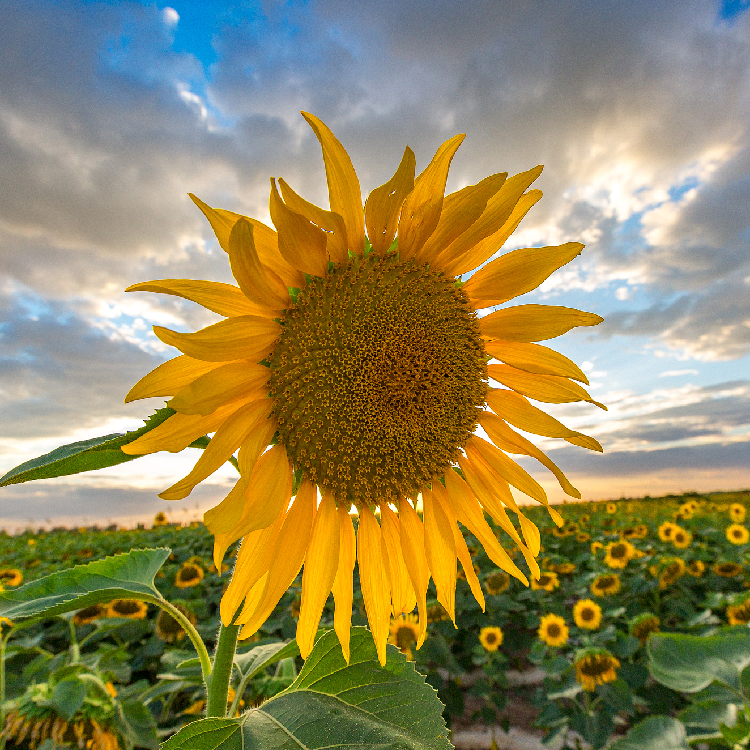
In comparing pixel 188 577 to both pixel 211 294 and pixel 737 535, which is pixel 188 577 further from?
pixel 737 535

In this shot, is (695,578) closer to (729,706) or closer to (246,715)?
(729,706)

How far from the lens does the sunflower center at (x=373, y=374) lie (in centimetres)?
129

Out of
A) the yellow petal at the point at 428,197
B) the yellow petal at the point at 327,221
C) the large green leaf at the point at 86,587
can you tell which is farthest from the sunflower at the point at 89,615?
the yellow petal at the point at 428,197

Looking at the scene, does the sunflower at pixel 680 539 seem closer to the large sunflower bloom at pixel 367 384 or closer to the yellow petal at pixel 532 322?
the large sunflower bloom at pixel 367 384

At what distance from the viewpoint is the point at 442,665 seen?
3938 millimetres

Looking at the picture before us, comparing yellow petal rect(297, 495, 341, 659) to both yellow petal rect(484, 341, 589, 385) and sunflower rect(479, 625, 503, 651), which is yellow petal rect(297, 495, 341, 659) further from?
sunflower rect(479, 625, 503, 651)

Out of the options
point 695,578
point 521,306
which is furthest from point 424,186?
point 695,578

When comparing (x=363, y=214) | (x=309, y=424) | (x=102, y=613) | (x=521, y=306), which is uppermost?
(x=363, y=214)

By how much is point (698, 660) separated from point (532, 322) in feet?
7.69

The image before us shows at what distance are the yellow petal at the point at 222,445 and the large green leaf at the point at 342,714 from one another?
1.58ft

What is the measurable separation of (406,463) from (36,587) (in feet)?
3.43

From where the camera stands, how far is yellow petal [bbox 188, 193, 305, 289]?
44.8 inches

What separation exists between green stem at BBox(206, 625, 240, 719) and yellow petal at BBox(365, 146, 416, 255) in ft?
3.27

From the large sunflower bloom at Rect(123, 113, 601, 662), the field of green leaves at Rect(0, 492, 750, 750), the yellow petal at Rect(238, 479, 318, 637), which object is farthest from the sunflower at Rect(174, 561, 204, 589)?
the yellow petal at Rect(238, 479, 318, 637)
